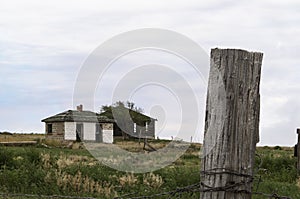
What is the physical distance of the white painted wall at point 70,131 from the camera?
49594 millimetres

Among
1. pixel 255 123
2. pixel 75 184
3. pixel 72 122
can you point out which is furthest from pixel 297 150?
pixel 72 122

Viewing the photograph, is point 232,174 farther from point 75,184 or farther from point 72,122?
point 72,122

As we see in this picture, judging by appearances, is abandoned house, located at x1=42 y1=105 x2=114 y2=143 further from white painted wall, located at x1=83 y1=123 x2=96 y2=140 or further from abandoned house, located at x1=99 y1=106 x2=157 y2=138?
abandoned house, located at x1=99 y1=106 x2=157 y2=138

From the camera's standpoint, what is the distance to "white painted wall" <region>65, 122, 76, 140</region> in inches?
1953

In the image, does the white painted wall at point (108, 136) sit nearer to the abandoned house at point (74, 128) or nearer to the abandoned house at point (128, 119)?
the abandoned house at point (74, 128)

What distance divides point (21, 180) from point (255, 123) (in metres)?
9.85

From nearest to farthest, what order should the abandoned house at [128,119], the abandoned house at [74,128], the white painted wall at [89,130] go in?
1. the abandoned house at [128,119]
2. the white painted wall at [89,130]
3. the abandoned house at [74,128]

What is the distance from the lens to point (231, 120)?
4191 mm

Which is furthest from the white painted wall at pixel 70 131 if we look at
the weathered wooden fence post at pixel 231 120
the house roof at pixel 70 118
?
the weathered wooden fence post at pixel 231 120

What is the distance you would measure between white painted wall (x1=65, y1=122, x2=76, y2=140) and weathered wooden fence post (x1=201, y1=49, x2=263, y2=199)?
Result: 4570cm

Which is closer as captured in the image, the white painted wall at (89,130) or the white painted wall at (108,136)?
the white painted wall at (89,130)

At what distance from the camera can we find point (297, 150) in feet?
60.5

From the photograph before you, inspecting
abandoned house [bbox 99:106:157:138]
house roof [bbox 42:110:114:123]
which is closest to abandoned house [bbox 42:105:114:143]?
house roof [bbox 42:110:114:123]

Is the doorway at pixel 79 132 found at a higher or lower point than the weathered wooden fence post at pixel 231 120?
lower
